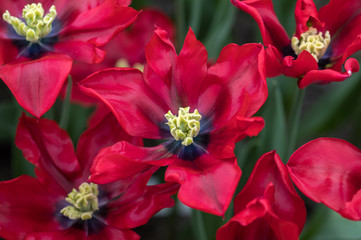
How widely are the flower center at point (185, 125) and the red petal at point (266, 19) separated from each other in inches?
5.9

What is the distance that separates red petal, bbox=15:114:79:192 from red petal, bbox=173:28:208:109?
18 centimetres

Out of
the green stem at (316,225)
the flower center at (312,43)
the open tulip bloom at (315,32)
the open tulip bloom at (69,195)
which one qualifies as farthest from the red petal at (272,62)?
the green stem at (316,225)

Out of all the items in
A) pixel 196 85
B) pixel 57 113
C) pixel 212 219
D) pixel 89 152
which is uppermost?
pixel 196 85

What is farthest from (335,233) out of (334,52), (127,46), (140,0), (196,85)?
(140,0)

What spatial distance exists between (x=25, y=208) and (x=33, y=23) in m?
0.29

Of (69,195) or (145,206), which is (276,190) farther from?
(69,195)

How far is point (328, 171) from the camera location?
73 centimetres

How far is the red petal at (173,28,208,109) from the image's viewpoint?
78 centimetres

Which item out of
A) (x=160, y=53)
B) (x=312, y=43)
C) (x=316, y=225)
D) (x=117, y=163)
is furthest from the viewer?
(x=316, y=225)

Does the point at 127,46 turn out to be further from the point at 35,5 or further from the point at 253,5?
the point at 253,5

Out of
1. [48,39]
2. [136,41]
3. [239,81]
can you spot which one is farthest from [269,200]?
[136,41]

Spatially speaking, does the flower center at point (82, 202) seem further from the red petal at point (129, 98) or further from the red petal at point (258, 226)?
the red petal at point (258, 226)

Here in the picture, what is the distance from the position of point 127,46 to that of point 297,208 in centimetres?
90

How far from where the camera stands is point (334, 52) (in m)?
0.92
